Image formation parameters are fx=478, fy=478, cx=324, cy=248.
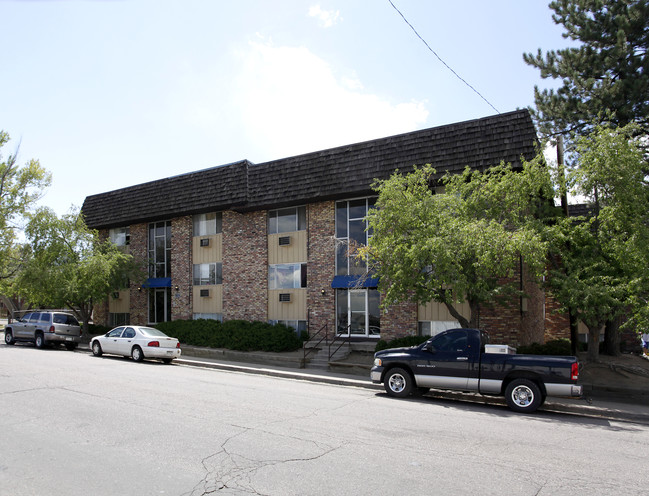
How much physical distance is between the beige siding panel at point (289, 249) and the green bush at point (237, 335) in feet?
9.43

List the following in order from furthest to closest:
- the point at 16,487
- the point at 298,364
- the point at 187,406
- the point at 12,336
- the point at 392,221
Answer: the point at 12,336 → the point at 298,364 → the point at 392,221 → the point at 187,406 → the point at 16,487

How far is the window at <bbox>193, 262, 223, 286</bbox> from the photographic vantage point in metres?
23.0

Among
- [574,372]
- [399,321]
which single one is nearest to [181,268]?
[399,321]

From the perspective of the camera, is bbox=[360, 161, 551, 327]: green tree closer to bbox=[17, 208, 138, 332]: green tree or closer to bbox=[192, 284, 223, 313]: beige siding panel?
bbox=[192, 284, 223, 313]: beige siding panel

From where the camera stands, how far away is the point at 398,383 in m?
11.4

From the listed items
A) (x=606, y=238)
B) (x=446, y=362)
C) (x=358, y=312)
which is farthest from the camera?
(x=358, y=312)

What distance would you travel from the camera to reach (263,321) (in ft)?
68.8

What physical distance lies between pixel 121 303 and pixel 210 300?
7.21 m

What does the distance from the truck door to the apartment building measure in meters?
4.16

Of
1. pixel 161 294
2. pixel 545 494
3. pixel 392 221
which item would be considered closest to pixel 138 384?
pixel 392 221

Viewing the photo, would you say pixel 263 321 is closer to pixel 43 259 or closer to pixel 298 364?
pixel 298 364

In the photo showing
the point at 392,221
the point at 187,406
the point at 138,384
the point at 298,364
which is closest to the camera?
the point at 187,406

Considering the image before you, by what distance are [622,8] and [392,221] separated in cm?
1270

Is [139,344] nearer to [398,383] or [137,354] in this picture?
[137,354]
